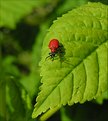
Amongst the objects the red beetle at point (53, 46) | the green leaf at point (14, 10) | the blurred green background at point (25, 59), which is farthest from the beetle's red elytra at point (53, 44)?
the green leaf at point (14, 10)

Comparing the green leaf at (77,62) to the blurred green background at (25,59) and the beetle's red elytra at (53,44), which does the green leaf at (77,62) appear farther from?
the blurred green background at (25,59)

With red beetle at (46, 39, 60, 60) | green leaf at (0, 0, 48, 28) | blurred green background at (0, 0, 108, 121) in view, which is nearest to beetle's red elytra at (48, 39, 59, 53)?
red beetle at (46, 39, 60, 60)

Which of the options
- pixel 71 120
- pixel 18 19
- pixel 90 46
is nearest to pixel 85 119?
pixel 71 120

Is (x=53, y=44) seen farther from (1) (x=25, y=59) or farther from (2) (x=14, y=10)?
(2) (x=14, y=10)

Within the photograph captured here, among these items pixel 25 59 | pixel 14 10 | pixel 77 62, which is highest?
pixel 77 62

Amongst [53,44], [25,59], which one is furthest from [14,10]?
[53,44]

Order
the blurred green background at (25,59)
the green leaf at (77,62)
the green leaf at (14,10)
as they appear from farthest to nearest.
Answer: the green leaf at (14,10) < the blurred green background at (25,59) < the green leaf at (77,62)

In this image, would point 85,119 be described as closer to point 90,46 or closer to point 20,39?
point 90,46
